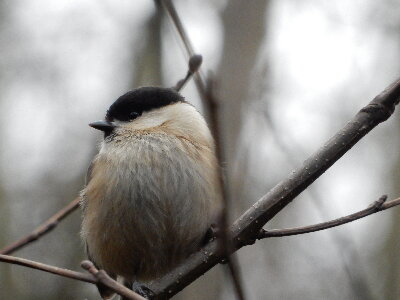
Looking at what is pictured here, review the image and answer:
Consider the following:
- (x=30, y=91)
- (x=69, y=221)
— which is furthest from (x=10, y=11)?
(x=69, y=221)

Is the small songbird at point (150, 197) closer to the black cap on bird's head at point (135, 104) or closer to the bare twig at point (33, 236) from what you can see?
the black cap on bird's head at point (135, 104)

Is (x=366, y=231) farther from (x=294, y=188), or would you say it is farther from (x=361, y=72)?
(x=294, y=188)

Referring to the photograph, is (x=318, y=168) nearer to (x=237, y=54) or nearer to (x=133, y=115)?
(x=133, y=115)

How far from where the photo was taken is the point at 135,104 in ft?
11.0

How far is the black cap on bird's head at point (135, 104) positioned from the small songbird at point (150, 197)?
0.10 m

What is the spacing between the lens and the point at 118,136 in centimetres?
320

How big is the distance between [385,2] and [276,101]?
5.49 ft

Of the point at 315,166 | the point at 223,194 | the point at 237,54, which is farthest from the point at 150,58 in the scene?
the point at 223,194

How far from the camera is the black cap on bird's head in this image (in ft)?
10.9

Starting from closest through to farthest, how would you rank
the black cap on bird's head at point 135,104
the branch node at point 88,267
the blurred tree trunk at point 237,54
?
the branch node at point 88,267 → the black cap on bird's head at point 135,104 → the blurred tree trunk at point 237,54

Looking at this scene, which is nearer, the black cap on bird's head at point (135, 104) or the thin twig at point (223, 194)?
the thin twig at point (223, 194)

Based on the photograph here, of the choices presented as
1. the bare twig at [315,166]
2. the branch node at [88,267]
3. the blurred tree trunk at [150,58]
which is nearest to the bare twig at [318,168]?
the bare twig at [315,166]

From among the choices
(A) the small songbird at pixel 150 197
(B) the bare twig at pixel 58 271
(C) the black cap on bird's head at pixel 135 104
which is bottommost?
(A) the small songbird at pixel 150 197

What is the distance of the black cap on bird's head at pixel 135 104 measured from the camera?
10.9 feet
